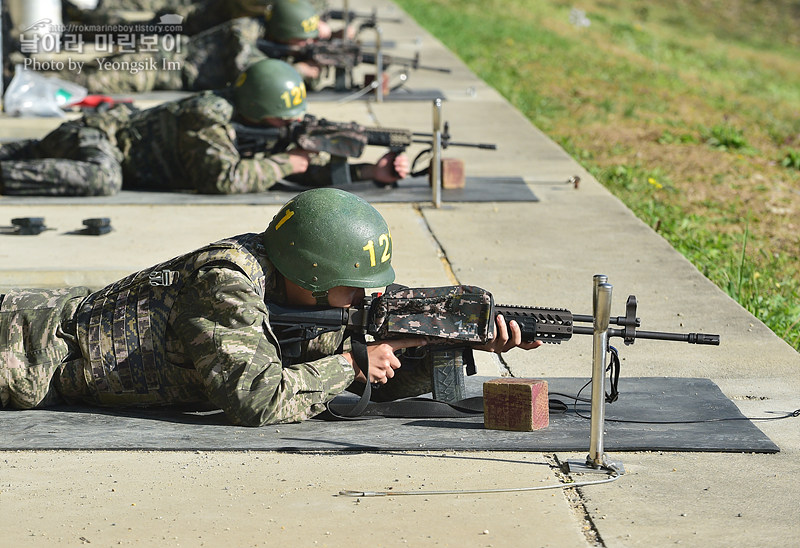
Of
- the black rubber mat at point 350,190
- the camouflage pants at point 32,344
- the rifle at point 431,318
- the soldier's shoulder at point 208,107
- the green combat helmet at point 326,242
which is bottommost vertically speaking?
the black rubber mat at point 350,190

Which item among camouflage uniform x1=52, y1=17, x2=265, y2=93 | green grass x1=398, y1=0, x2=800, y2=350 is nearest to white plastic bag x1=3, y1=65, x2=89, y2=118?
camouflage uniform x1=52, y1=17, x2=265, y2=93

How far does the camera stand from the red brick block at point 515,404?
473 cm

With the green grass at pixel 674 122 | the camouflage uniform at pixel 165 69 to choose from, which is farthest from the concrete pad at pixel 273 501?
the camouflage uniform at pixel 165 69

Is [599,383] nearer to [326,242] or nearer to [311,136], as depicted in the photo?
[326,242]


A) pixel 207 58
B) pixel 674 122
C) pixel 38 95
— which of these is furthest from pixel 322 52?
pixel 674 122

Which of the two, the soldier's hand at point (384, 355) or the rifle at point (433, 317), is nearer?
the rifle at point (433, 317)

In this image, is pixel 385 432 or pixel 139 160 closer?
pixel 385 432

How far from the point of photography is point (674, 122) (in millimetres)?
15039

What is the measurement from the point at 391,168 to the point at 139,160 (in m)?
2.02

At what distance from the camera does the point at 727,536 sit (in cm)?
390

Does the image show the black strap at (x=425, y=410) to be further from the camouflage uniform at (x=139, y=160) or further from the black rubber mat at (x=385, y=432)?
the camouflage uniform at (x=139, y=160)

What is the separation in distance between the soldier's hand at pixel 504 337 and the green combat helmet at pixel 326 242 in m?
0.51

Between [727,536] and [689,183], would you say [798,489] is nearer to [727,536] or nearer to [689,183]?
[727,536]

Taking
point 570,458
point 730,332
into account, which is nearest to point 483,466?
point 570,458
